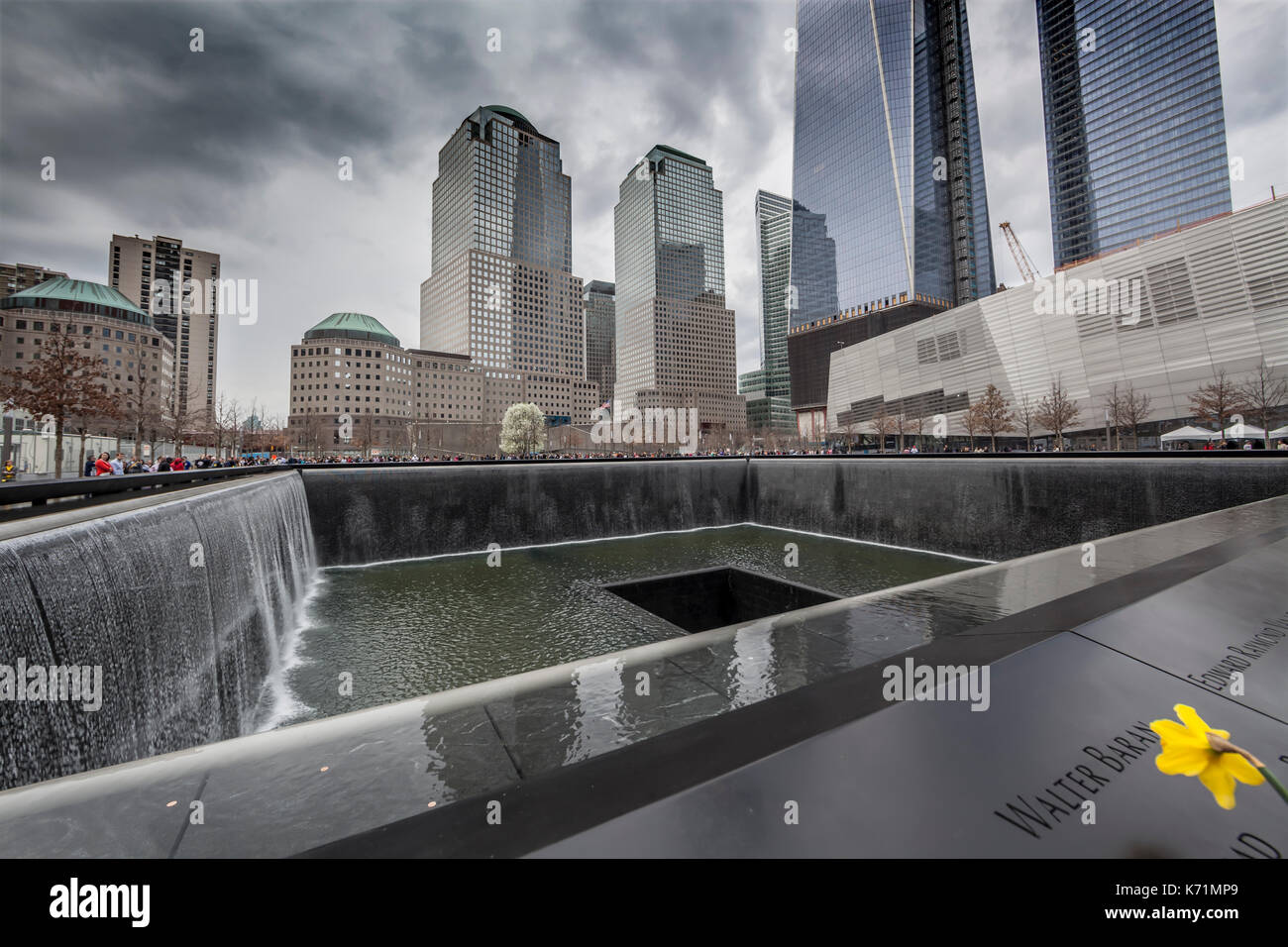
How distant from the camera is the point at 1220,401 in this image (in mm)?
28812

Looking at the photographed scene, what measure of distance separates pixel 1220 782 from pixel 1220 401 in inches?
1658

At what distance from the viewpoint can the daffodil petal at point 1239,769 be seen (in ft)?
2.48

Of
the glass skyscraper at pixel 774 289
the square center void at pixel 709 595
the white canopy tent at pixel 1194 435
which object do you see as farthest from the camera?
the glass skyscraper at pixel 774 289

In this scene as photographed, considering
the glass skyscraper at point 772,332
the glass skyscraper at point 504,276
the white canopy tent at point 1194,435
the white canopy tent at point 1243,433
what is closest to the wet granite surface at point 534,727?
the white canopy tent at point 1194,435

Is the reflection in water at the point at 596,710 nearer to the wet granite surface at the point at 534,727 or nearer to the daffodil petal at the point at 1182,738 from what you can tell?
the wet granite surface at the point at 534,727

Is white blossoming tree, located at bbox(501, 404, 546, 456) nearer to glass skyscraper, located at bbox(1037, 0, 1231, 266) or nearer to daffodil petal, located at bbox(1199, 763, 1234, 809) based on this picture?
daffodil petal, located at bbox(1199, 763, 1234, 809)

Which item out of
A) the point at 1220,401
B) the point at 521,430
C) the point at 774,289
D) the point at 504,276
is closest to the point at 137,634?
the point at 1220,401

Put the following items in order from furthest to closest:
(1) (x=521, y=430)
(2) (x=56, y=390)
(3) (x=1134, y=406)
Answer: (1) (x=521, y=430), (3) (x=1134, y=406), (2) (x=56, y=390)

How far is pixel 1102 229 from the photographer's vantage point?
9044 centimetres

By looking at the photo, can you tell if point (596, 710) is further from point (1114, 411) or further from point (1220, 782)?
point (1114, 411)

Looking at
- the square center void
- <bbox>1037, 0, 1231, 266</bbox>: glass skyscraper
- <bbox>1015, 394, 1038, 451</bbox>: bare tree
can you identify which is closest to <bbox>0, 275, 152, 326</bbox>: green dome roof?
the square center void

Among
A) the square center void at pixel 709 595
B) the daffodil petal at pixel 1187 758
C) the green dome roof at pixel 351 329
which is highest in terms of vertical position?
the green dome roof at pixel 351 329

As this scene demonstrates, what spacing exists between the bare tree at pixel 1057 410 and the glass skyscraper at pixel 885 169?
4939 cm
